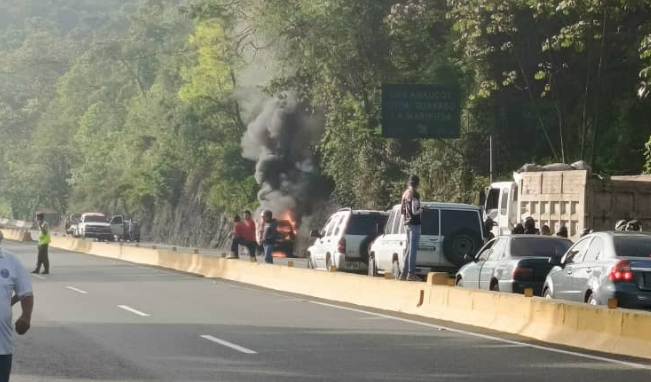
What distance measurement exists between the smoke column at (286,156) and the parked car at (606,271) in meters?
45.8

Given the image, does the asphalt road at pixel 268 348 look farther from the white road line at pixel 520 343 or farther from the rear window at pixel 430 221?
the rear window at pixel 430 221

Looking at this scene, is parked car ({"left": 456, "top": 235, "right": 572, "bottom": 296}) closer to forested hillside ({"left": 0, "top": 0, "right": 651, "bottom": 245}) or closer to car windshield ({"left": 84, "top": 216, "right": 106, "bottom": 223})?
forested hillside ({"left": 0, "top": 0, "right": 651, "bottom": 245})

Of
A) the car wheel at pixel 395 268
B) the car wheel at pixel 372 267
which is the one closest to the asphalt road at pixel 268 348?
the car wheel at pixel 395 268

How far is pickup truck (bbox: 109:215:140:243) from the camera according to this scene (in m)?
83.7

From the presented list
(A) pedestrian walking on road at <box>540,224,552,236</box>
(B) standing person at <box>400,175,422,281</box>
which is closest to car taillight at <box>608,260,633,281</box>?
(B) standing person at <box>400,175,422,281</box>

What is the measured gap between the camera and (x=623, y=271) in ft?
56.7

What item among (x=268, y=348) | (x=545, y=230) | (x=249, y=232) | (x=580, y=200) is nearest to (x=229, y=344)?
(x=268, y=348)

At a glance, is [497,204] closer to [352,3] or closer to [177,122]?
[352,3]

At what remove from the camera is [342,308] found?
23.5 meters

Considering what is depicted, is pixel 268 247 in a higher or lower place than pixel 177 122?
lower

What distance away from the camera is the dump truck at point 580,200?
29062 mm

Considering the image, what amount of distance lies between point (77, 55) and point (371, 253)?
410 ft

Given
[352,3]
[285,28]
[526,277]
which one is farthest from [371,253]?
[285,28]

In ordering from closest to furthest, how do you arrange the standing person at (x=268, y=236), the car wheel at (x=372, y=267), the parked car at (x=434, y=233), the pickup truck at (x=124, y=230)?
the parked car at (x=434, y=233) < the car wheel at (x=372, y=267) < the standing person at (x=268, y=236) < the pickup truck at (x=124, y=230)
